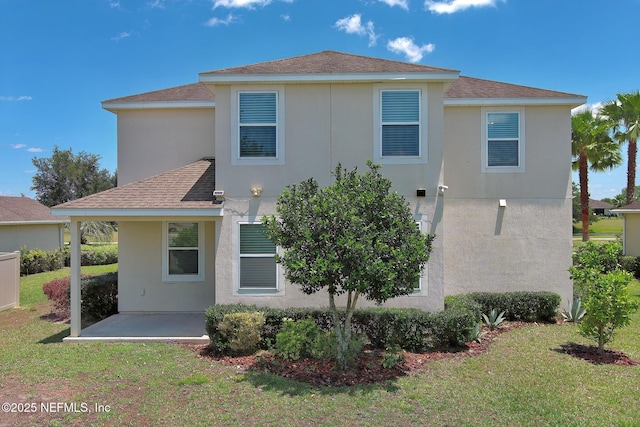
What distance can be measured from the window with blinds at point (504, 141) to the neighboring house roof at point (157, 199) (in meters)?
7.56

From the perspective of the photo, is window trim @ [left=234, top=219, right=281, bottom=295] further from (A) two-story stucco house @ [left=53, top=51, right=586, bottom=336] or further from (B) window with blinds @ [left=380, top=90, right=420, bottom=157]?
(B) window with blinds @ [left=380, top=90, right=420, bottom=157]

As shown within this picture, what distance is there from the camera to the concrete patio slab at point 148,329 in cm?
888

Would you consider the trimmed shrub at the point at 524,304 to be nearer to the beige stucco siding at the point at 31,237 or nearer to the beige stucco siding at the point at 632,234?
the beige stucco siding at the point at 632,234

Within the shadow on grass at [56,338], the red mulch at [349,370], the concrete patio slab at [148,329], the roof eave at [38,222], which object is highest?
the roof eave at [38,222]

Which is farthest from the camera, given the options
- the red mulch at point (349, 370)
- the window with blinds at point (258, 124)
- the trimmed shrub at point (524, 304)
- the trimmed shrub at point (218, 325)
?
the trimmed shrub at point (524, 304)

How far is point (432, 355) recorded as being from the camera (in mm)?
7891

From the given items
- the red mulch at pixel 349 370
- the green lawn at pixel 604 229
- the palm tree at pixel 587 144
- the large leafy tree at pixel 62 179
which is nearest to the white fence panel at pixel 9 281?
the red mulch at pixel 349 370

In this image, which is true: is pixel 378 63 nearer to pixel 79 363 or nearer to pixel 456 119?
pixel 456 119

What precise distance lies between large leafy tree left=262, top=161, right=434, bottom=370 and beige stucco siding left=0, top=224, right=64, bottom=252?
2263cm

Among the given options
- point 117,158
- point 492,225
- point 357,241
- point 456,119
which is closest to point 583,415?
point 357,241

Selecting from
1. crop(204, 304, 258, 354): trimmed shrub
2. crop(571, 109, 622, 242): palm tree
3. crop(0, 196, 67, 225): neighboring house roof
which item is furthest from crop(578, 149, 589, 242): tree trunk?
crop(0, 196, 67, 225): neighboring house roof

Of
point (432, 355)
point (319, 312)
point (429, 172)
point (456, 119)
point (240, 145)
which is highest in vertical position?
point (456, 119)

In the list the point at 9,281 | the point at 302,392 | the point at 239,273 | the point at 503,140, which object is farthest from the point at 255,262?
the point at 9,281

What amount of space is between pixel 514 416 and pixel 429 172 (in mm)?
5318
